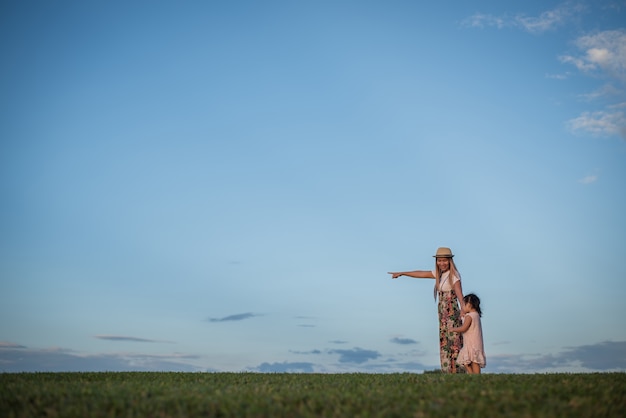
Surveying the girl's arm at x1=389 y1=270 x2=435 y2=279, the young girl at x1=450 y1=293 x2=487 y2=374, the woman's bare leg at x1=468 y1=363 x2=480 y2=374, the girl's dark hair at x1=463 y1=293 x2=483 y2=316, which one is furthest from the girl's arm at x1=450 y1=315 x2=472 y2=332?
the girl's arm at x1=389 y1=270 x2=435 y2=279

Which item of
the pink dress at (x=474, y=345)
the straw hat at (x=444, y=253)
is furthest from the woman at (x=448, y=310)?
the pink dress at (x=474, y=345)

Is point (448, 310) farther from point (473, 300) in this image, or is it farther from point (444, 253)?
point (444, 253)

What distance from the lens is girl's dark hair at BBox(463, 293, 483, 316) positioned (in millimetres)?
17328

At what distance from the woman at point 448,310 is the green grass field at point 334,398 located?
14.7 feet

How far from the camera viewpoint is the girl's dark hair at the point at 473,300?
682 inches

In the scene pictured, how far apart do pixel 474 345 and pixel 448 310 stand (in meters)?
1.21

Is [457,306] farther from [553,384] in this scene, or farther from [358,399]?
[358,399]

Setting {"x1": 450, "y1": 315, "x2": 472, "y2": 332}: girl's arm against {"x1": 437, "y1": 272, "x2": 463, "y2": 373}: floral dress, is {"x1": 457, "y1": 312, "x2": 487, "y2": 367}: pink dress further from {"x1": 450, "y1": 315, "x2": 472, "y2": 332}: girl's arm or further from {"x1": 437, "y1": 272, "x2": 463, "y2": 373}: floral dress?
{"x1": 437, "y1": 272, "x2": 463, "y2": 373}: floral dress

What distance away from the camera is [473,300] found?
17375 millimetres

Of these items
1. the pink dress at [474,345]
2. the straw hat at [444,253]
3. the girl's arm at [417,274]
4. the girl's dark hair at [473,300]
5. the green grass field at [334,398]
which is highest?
the straw hat at [444,253]

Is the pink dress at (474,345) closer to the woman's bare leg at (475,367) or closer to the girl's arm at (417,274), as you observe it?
the woman's bare leg at (475,367)

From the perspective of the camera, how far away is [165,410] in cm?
964

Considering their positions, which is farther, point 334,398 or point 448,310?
point 448,310

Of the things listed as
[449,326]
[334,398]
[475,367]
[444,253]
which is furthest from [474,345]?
[334,398]
